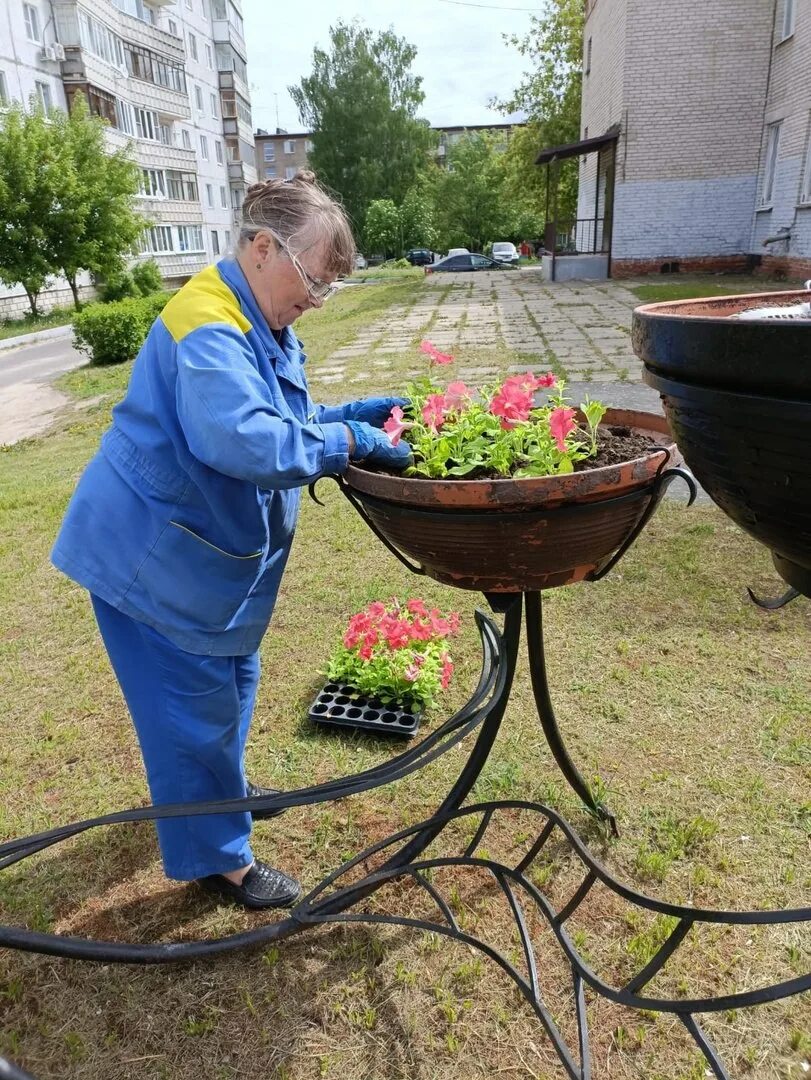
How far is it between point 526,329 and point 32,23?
21537 mm

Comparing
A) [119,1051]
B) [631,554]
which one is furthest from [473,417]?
[631,554]

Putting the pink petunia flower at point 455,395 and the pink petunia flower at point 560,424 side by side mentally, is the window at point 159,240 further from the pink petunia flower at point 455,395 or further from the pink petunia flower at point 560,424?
the pink petunia flower at point 560,424

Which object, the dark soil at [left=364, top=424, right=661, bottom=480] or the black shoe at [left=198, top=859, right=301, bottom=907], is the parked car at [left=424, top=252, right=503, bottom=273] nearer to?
the dark soil at [left=364, top=424, right=661, bottom=480]

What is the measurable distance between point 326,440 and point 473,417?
36cm

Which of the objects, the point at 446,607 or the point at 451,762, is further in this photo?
the point at 446,607

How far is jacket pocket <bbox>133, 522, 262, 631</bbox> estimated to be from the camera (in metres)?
1.65

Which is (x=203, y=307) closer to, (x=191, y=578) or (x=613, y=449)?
(x=191, y=578)

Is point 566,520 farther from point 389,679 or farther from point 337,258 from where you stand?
point 389,679

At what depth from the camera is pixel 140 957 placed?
1.51m

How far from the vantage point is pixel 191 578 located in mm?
1670

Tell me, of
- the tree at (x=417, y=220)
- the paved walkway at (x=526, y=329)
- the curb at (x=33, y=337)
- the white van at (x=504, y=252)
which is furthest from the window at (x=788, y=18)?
the tree at (x=417, y=220)

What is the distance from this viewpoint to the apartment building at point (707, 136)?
1452cm

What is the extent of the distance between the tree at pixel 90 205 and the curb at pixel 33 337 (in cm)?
212

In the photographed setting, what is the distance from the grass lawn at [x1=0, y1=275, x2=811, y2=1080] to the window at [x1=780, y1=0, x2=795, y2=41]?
15268 millimetres
